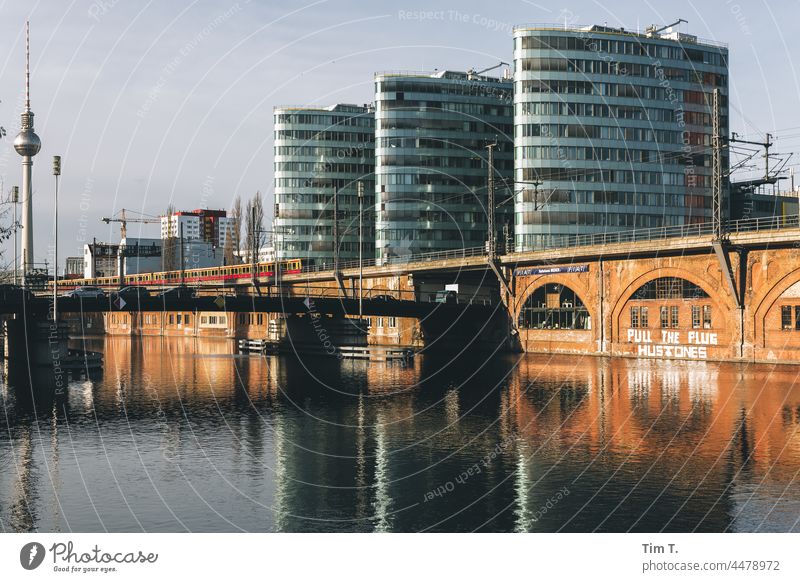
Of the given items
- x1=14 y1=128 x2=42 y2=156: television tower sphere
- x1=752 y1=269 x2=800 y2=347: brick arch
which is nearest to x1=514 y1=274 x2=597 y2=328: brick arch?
x1=752 y1=269 x2=800 y2=347: brick arch

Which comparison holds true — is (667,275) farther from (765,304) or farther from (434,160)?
(434,160)

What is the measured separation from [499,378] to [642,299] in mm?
23170

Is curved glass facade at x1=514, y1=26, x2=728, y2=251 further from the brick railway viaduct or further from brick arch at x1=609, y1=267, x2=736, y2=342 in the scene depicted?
brick arch at x1=609, y1=267, x2=736, y2=342

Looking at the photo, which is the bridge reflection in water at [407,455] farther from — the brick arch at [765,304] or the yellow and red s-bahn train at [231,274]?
the yellow and red s-bahn train at [231,274]

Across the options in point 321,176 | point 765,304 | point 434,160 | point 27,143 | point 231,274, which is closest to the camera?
point 765,304

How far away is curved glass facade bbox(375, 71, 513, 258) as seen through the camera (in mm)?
159500

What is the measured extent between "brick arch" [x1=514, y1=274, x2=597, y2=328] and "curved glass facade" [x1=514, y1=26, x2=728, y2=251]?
36.8 meters

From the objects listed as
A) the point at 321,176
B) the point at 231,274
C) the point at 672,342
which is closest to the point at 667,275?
the point at 672,342

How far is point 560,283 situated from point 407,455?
206 feet

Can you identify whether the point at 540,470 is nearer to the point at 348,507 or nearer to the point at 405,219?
the point at 348,507

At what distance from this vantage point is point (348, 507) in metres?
27.7

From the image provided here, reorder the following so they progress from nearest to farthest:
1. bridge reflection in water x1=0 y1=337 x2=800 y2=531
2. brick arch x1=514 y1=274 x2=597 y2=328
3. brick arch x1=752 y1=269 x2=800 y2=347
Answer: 1. bridge reflection in water x1=0 y1=337 x2=800 y2=531
2. brick arch x1=752 y1=269 x2=800 y2=347
3. brick arch x1=514 y1=274 x2=597 y2=328

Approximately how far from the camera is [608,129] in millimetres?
135875

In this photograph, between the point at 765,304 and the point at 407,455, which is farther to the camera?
the point at 765,304
